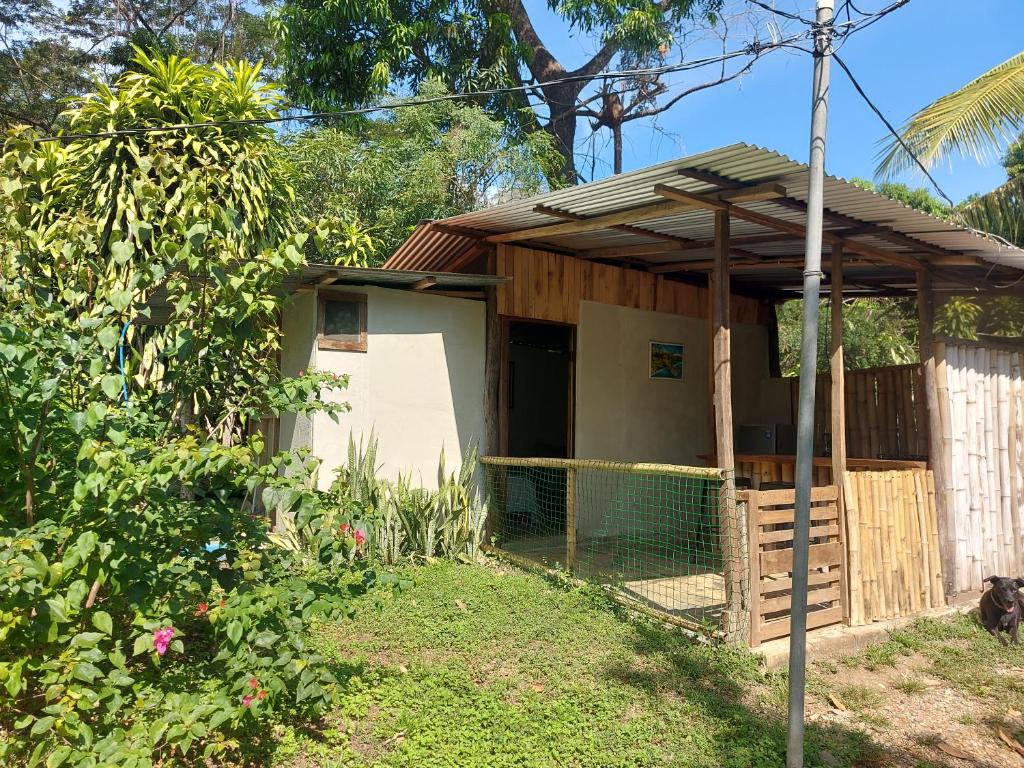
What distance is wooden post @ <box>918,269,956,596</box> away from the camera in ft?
→ 19.7

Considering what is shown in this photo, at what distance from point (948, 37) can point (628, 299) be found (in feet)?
13.8

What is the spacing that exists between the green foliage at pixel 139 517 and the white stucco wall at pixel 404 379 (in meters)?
2.66

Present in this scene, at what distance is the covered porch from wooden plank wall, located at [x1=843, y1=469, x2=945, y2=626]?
0.02 m

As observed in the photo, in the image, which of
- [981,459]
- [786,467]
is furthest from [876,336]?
[786,467]

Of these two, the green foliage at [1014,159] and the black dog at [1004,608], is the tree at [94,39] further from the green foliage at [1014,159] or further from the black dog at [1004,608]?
the green foliage at [1014,159]

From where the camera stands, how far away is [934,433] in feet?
19.9

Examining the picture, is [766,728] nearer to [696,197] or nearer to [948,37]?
[696,197]

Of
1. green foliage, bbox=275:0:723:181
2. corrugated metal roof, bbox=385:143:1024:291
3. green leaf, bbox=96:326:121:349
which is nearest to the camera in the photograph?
green leaf, bbox=96:326:121:349

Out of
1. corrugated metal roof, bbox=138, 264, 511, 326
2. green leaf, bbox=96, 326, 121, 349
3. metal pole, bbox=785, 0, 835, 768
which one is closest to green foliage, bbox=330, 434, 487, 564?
corrugated metal roof, bbox=138, 264, 511, 326

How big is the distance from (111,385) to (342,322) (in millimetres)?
4057

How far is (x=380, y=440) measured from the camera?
259 inches

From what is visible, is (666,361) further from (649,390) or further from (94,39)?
(94,39)

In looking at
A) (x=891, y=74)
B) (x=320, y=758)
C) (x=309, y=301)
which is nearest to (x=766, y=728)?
(x=320, y=758)

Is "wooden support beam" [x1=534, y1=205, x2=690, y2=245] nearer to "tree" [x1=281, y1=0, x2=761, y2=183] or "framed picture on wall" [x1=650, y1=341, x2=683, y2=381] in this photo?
"framed picture on wall" [x1=650, y1=341, x2=683, y2=381]
